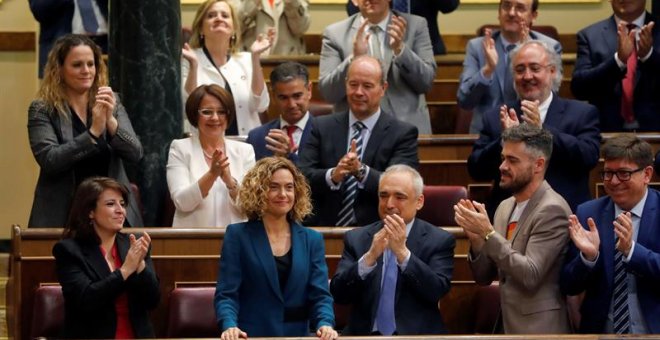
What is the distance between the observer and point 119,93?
6707 mm

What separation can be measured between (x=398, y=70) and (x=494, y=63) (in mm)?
434

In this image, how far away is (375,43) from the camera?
714 centimetres

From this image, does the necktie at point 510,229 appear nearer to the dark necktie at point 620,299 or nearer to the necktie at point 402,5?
the dark necktie at point 620,299

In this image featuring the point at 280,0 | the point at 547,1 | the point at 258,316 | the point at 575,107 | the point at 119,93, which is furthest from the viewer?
the point at 547,1

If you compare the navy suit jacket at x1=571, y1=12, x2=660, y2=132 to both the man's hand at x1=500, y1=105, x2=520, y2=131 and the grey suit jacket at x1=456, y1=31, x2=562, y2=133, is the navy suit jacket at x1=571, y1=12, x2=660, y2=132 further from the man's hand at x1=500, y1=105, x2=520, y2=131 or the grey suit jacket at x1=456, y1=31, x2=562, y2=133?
the man's hand at x1=500, y1=105, x2=520, y2=131

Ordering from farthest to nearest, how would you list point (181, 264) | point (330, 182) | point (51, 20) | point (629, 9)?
point (51, 20) → point (629, 9) → point (330, 182) → point (181, 264)

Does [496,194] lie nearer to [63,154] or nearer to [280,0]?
[63,154]

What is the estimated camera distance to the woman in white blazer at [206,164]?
607cm

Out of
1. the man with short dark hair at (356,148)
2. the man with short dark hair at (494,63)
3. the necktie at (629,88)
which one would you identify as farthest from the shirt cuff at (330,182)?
the necktie at (629,88)

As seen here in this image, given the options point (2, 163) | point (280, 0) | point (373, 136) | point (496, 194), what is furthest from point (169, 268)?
point (2, 163)

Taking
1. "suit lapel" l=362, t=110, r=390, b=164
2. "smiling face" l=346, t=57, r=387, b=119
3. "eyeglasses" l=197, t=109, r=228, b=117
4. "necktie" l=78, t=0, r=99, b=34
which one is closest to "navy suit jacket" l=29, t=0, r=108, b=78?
"necktie" l=78, t=0, r=99, b=34

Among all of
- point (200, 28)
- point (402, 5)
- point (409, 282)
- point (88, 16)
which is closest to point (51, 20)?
point (88, 16)

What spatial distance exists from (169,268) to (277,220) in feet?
2.49

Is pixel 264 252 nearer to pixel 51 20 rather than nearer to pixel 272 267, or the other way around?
pixel 272 267
